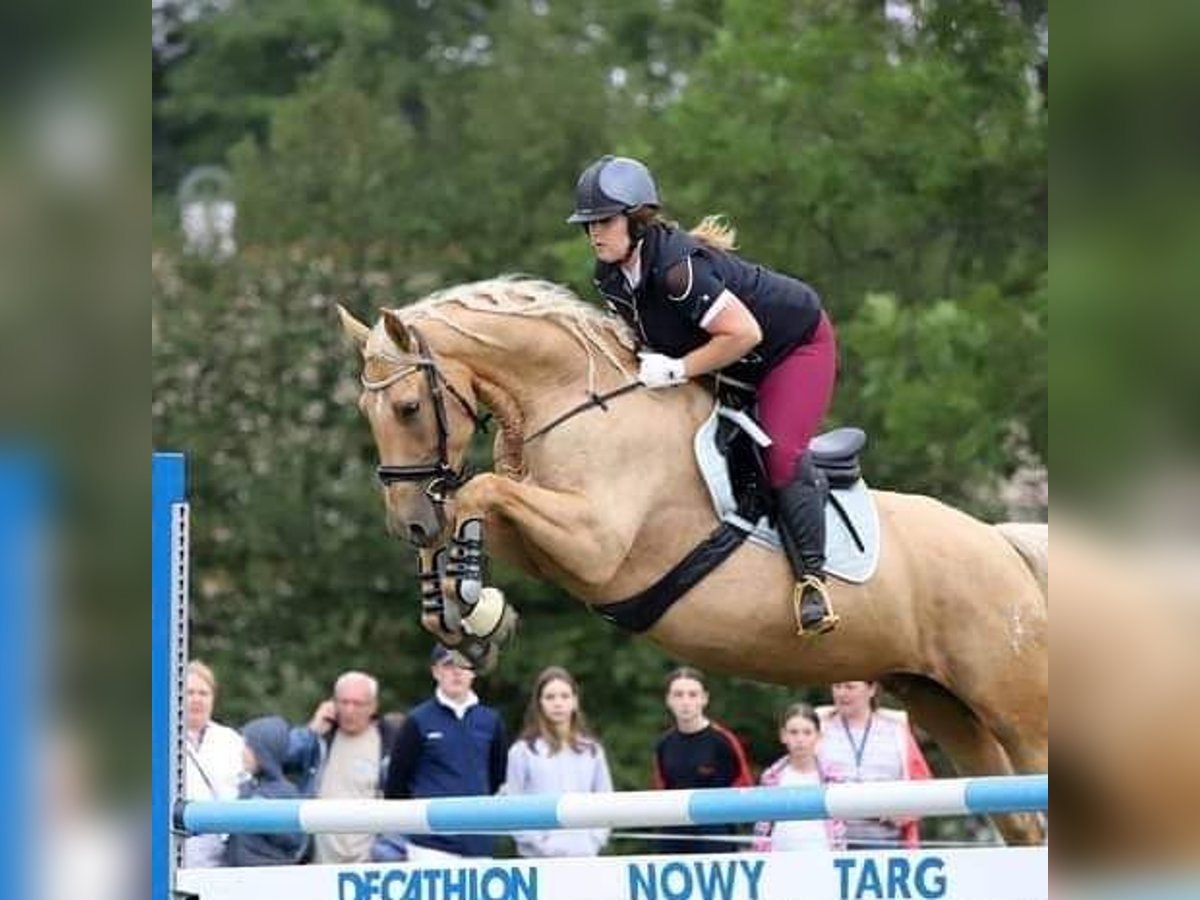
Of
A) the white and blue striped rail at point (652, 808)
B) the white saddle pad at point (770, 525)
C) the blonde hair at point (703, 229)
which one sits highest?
the blonde hair at point (703, 229)

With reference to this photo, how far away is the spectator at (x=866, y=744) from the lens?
295 inches

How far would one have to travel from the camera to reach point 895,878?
5641 mm

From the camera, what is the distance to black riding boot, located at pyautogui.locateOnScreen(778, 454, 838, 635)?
208 inches

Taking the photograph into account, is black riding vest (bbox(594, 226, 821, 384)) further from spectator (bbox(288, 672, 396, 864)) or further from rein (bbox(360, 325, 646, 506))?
spectator (bbox(288, 672, 396, 864))

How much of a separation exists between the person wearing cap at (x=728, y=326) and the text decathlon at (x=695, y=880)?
0.67m

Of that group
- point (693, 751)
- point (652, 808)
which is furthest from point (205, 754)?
point (652, 808)

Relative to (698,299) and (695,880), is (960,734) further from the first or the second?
(698,299)

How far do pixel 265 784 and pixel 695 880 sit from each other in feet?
7.59

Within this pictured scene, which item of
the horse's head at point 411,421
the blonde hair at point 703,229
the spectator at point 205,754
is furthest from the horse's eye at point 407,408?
the spectator at point 205,754

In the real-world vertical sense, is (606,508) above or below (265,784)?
above

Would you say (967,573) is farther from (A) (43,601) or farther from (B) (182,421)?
(B) (182,421)

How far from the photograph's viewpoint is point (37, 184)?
3.98ft

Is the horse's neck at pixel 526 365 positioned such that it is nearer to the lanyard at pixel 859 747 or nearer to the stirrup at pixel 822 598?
the stirrup at pixel 822 598

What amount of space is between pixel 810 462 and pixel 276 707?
9798 millimetres
